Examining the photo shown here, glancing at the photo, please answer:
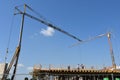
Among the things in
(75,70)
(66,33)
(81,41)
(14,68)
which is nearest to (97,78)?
(75,70)

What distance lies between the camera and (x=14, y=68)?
34.9 m

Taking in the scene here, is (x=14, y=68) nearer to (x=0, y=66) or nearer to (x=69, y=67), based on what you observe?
(x=0, y=66)

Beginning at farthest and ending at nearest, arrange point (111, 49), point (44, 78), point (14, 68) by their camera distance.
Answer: point (111, 49) < point (14, 68) < point (44, 78)

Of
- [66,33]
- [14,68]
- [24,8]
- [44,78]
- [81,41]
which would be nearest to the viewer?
[44,78]

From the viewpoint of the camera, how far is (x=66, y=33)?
6881 cm

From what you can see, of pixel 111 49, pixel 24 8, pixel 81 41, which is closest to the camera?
pixel 24 8

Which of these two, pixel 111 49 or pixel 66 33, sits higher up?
pixel 66 33

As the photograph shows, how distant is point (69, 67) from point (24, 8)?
24.1 m

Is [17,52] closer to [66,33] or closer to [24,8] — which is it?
[24,8]

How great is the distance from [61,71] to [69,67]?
164 centimetres

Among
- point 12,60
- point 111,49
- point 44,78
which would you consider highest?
point 111,49

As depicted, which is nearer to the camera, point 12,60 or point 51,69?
point 51,69

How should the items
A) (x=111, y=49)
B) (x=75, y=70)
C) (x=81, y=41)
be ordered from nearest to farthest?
1. (x=75, y=70)
2. (x=111, y=49)
3. (x=81, y=41)

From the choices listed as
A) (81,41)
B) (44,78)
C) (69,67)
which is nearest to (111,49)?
(81,41)
